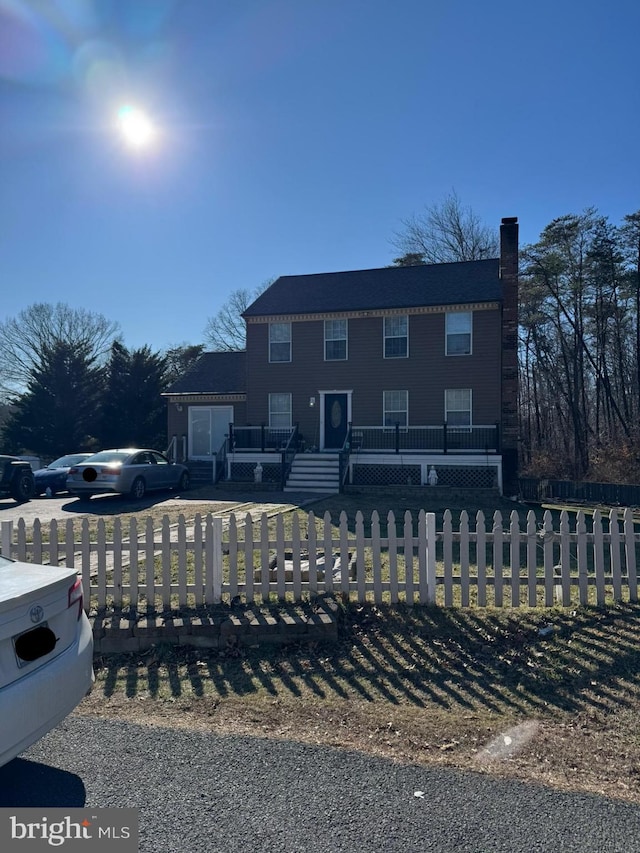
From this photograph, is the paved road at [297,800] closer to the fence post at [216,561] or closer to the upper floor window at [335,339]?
the fence post at [216,561]

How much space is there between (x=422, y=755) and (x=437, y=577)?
9.64 ft

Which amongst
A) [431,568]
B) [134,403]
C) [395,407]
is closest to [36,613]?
[431,568]

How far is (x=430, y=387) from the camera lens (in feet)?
69.6

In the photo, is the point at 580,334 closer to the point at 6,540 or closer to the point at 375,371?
the point at 375,371

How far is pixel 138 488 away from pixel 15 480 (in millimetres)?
3505

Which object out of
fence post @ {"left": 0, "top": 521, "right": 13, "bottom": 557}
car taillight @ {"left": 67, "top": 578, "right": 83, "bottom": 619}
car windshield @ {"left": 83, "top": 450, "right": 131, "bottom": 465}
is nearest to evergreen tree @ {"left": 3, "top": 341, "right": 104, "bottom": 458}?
car windshield @ {"left": 83, "top": 450, "right": 131, "bottom": 465}

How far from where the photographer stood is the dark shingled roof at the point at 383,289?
21266 mm

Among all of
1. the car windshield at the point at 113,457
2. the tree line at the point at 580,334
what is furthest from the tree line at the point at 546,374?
the car windshield at the point at 113,457

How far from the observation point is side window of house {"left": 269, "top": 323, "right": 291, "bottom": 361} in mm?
22953

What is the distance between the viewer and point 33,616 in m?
2.94

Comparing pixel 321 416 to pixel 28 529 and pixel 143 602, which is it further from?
pixel 143 602

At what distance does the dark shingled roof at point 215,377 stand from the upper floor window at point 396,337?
6246 millimetres

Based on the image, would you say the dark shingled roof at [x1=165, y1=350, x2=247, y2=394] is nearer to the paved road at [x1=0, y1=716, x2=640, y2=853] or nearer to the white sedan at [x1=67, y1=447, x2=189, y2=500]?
the white sedan at [x1=67, y1=447, x2=189, y2=500]

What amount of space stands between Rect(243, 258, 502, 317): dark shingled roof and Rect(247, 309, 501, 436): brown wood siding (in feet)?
1.91
